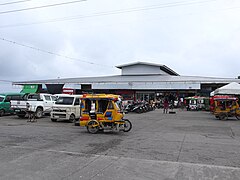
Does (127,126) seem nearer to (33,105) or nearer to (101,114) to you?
(101,114)

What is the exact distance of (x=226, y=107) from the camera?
19359 mm

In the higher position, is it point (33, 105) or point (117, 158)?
point (33, 105)

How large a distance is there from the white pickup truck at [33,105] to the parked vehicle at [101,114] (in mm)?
8092

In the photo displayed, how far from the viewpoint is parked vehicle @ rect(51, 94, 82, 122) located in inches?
658

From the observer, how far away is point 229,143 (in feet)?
31.2

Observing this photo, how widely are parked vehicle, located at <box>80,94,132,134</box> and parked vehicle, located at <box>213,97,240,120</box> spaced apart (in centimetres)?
1009

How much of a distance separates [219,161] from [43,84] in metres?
39.4

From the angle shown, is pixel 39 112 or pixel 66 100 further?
pixel 39 112

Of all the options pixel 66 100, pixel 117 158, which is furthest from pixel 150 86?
pixel 117 158

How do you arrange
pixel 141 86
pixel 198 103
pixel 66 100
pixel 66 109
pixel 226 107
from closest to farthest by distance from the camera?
pixel 66 109, pixel 66 100, pixel 226 107, pixel 198 103, pixel 141 86

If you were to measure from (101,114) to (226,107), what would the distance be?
Result: 1170 cm

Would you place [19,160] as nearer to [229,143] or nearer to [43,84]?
[229,143]

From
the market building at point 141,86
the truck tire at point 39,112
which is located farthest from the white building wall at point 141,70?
the truck tire at point 39,112

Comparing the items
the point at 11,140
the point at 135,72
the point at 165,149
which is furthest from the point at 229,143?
the point at 135,72
